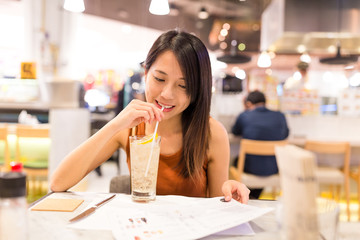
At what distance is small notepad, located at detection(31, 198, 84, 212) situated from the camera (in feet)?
3.13

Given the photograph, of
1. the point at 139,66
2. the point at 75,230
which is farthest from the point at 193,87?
the point at 139,66

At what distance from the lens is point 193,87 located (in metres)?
1.32

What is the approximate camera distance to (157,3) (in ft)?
9.65

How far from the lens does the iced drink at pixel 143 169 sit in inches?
40.9

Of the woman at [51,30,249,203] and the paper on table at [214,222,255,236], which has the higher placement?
the woman at [51,30,249,203]

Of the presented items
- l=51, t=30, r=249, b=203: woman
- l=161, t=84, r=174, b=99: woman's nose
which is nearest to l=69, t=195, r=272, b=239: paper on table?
l=51, t=30, r=249, b=203: woman

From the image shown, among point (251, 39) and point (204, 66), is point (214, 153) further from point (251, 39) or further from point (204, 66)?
point (251, 39)

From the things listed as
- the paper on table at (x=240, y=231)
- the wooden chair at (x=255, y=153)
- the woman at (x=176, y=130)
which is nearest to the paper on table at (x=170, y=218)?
the paper on table at (x=240, y=231)

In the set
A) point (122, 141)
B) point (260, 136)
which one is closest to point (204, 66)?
point (122, 141)

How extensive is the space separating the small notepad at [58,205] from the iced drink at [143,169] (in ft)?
0.60

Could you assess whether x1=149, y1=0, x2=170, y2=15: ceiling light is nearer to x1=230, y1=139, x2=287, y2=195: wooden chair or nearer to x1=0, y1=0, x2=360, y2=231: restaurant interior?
x1=0, y1=0, x2=360, y2=231: restaurant interior

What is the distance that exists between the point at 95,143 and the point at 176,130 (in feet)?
1.41

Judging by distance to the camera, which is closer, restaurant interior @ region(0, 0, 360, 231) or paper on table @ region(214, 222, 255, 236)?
paper on table @ region(214, 222, 255, 236)

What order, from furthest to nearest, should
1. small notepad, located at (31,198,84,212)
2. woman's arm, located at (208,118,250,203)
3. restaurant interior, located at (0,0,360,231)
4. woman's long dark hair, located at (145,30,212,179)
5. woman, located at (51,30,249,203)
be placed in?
1. restaurant interior, located at (0,0,360,231)
2. woman's arm, located at (208,118,250,203)
3. woman's long dark hair, located at (145,30,212,179)
4. woman, located at (51,30,249,203)
5. small notepad, located at (31,198,84,212)
